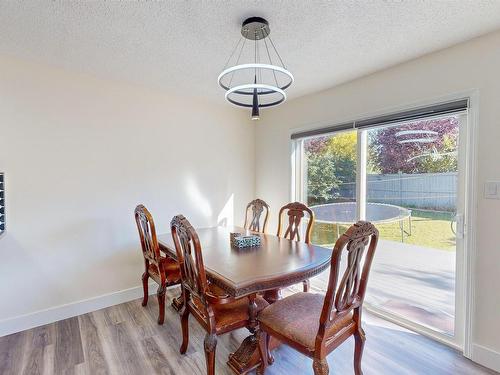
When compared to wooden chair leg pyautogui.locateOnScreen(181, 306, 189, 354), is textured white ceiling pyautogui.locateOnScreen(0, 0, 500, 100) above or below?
above

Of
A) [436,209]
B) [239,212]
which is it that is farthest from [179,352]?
[436,209]

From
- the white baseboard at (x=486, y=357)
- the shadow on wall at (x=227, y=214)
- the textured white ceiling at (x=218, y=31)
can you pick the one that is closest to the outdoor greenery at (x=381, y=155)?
the textured white ceiling at (x=218, y=31)

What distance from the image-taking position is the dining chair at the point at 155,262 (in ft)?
7.73

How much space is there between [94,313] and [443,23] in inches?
147

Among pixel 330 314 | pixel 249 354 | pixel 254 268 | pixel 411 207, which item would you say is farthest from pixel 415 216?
pixel 249 354

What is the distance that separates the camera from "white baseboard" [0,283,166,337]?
234cm

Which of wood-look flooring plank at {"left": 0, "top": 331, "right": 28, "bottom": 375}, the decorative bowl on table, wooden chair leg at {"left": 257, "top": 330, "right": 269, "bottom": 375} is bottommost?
wood-look flooring plank at {"left": 0, "top": 331, "right": 28, "bottom": 375}

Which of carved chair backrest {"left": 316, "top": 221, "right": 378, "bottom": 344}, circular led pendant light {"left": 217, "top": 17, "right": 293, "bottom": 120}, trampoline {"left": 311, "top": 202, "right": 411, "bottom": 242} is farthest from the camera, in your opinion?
trampoline {"left": 311, "top": 202, "right": 411, "bottom": 242}

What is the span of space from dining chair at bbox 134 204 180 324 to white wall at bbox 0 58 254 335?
51 centimetres

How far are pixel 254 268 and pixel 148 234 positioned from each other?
1.19 metres

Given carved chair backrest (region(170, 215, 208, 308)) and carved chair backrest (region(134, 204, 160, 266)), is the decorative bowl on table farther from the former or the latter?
carved chair backrest (region(134, 204, 160, 266))

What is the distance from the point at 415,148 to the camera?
2393 mm

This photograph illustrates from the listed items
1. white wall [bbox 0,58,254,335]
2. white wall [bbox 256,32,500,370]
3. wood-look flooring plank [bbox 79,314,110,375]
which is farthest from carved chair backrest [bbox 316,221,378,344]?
white wall [bbox 0,58,254,335]

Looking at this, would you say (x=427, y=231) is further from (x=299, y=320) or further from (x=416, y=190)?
(x=299, y=320)
